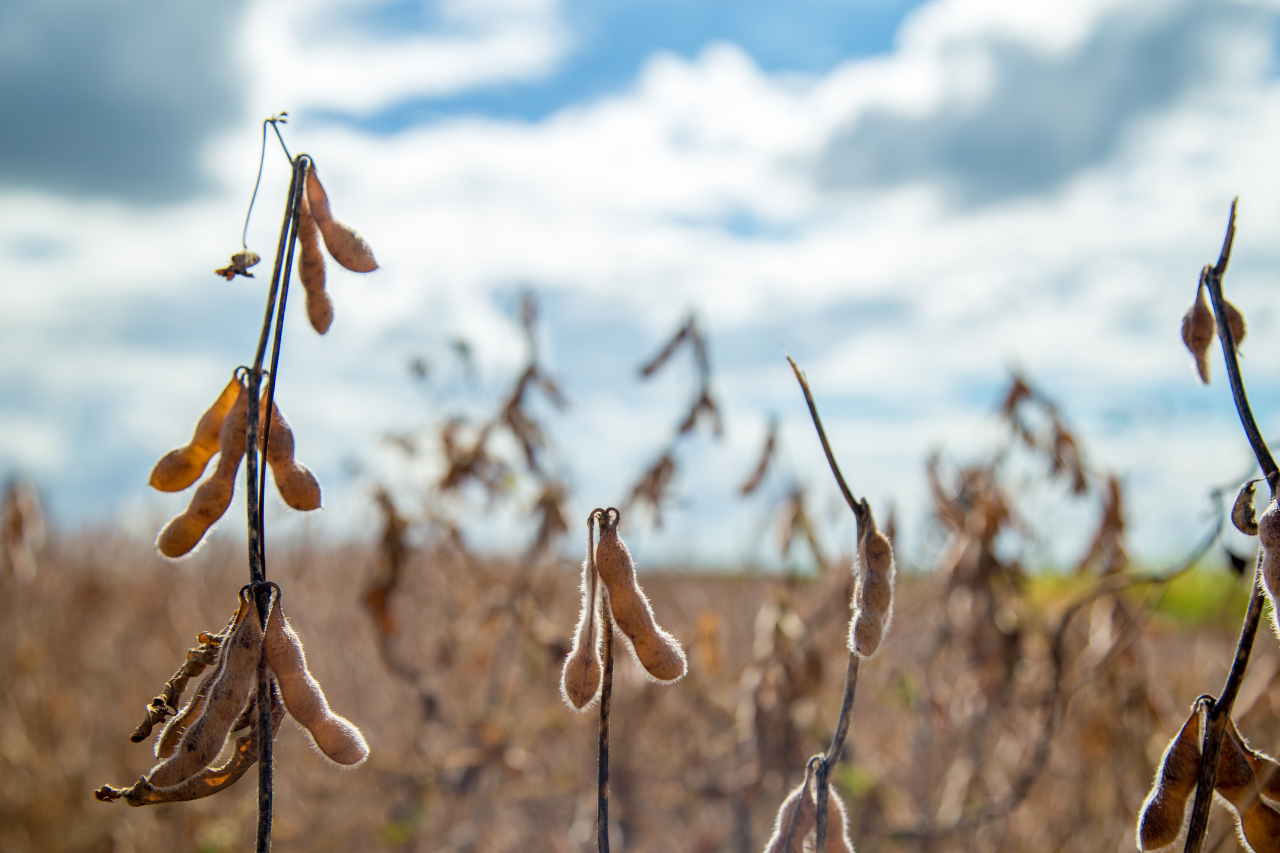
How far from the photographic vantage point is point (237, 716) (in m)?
0.88

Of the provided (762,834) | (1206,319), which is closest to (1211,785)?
(1206,319)

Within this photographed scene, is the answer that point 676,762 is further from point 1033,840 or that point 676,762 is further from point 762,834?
point 1033,840

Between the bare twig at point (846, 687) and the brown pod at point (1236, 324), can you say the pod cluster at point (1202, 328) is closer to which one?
the brown pod at point (1236, 324)

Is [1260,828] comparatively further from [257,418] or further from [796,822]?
[257,418]

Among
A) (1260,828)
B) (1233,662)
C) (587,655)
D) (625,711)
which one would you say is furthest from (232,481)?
(625,711)

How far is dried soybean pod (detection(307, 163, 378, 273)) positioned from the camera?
3.47 ft

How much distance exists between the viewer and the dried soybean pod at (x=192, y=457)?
1067 mm

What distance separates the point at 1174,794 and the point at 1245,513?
29cm

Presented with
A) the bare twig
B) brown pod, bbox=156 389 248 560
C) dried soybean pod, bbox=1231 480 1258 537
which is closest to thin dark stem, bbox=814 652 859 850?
the bare twig

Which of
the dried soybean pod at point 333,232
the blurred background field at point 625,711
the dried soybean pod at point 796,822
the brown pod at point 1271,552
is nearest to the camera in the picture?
the brown pod at point 1271,552

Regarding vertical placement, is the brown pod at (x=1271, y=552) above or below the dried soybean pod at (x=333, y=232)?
below

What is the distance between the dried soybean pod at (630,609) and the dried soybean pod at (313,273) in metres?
0.41

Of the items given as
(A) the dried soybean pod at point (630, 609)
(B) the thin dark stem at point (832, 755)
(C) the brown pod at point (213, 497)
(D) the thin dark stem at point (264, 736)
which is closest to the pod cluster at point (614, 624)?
(A) the dried soybean pod at point (630, 609)

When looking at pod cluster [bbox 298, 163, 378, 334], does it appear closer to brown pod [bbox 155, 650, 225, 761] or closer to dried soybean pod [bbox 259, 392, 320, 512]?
dried soybean pod [bbox 259, 392, 320, 512]
